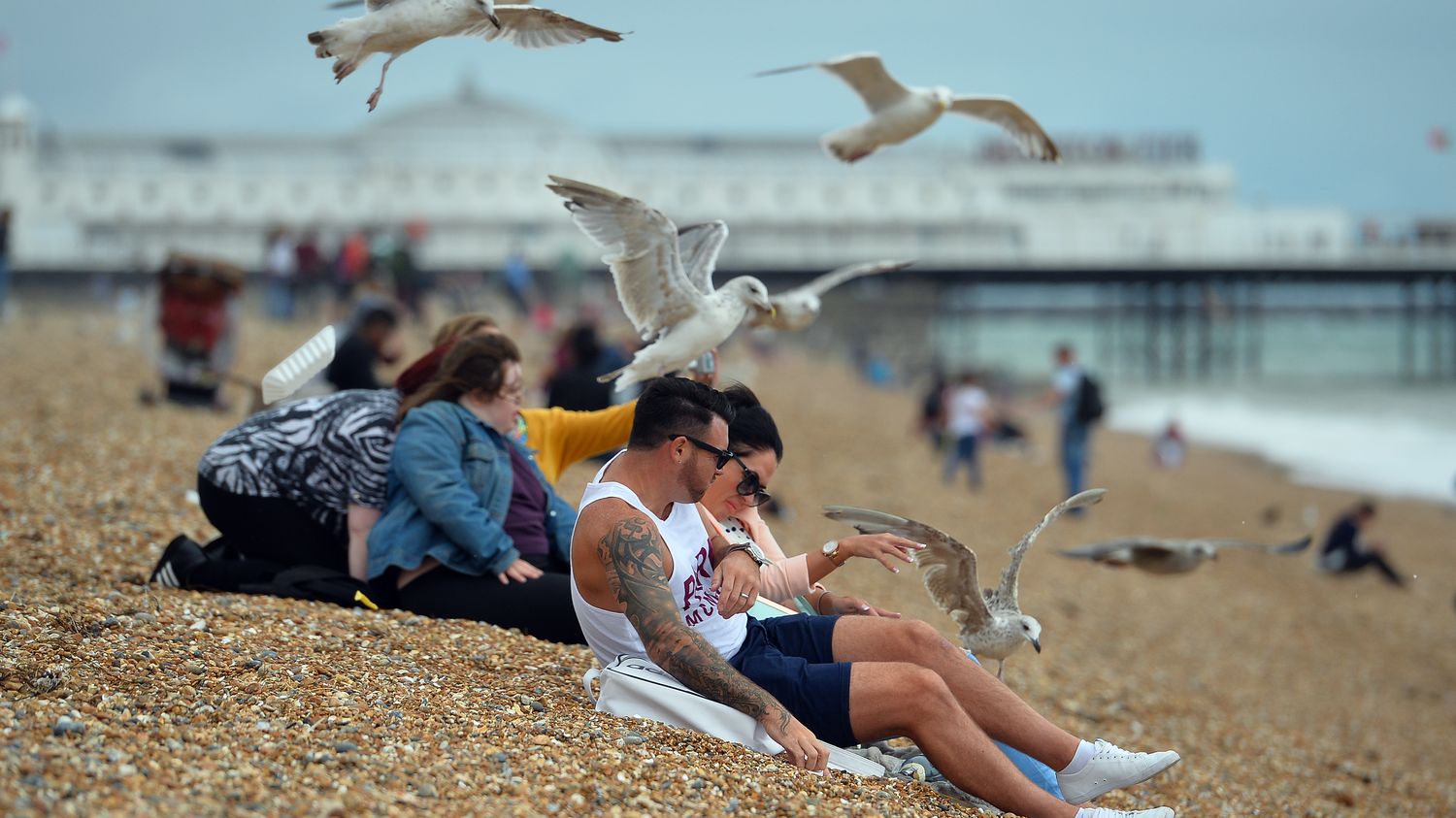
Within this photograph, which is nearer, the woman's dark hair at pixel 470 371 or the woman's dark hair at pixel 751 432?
the woman's dark hair at pixel 751 432

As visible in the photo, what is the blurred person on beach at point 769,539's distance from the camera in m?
3.60

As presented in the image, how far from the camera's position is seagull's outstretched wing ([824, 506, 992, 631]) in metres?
3.75

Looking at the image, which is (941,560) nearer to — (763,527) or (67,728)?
(763,527)

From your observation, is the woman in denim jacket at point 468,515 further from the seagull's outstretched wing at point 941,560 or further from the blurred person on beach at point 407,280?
the blurred person on beach at point 407,280

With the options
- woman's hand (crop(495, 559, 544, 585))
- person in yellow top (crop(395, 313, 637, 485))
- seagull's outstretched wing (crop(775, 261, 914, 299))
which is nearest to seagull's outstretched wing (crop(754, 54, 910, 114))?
seagull's outstretched wing (crop(775, 261, 914, 299))

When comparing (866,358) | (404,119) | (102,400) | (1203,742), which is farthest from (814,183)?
(1203,742)

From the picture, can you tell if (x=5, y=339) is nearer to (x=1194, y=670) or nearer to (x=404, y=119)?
(x=1194, y=670)

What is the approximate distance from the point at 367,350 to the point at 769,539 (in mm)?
3236

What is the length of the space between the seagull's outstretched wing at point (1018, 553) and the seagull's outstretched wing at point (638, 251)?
1.29 m

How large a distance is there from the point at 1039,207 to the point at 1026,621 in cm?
6527

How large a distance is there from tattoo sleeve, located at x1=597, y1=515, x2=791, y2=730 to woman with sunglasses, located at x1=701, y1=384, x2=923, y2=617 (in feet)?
1.26

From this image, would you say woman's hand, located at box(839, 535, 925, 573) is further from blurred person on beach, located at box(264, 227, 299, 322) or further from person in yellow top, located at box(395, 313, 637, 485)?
blurred person on beach, located at box(264, 227, 299, 322)

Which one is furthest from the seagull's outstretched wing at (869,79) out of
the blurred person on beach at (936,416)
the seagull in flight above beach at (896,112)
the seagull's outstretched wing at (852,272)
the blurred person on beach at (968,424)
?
the blurred person on beach at (936,416)

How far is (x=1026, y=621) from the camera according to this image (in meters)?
3.99
